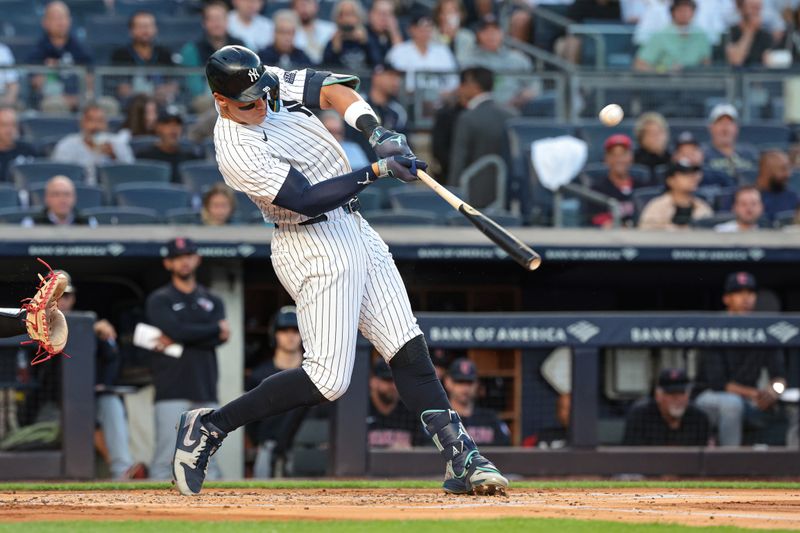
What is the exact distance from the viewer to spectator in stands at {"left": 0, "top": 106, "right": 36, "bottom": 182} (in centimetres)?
965

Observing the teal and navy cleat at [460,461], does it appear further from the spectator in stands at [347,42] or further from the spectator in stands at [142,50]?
the spectator in stands at [142,50]

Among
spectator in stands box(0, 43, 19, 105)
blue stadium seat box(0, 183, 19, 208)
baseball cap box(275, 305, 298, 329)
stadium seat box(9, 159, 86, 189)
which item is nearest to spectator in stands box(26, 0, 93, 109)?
spectator in stands box(0, 43, 19, 105)

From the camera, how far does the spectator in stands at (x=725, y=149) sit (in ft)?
34.0

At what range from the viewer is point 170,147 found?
9.95m

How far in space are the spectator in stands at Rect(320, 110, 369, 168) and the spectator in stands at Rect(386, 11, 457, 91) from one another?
1.46 m

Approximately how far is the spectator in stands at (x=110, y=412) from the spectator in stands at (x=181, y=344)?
0.64 feet

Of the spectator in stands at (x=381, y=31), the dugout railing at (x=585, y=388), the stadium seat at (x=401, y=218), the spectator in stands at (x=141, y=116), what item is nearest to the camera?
the dugout railing at (x=585, y=388)

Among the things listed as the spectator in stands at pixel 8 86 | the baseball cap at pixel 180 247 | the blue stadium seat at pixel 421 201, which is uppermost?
the spectator in stands at pixel 8 86

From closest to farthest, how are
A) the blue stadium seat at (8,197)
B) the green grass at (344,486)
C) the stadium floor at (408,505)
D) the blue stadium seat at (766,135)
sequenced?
the stadium floor at (408,505), the green grass at (344,486), the blue stadium seat at (8,197), the blue stadium seat at (766,135)

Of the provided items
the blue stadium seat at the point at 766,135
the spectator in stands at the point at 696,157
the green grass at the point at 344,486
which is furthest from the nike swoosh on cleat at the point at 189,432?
the blue stadium seat at the point at 766,135

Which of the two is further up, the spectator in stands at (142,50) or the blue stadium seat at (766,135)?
the spectator in stands at (142,50)

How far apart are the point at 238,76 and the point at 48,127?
5708 mm

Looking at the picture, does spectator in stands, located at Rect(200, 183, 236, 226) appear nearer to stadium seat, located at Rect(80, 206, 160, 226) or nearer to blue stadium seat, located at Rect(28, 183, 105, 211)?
stadium seat, located at Rect(80, 206, 160, 226)

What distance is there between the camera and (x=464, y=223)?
30.9 ft
